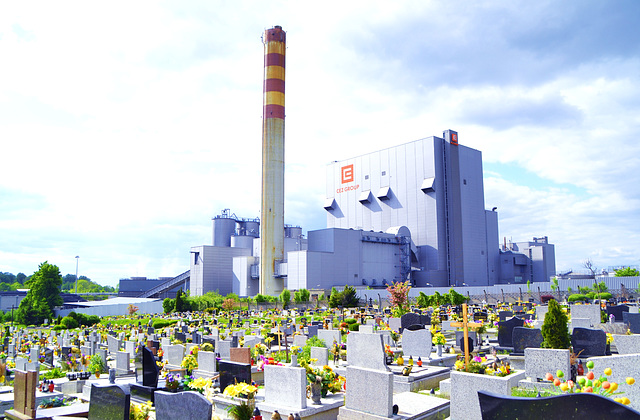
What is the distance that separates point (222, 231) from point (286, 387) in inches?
3032

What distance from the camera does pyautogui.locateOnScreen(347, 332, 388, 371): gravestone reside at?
1052 cm

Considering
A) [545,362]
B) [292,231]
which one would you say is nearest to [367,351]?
[545,362]

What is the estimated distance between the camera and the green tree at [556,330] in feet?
39.8

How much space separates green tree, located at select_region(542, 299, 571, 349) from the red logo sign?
6639 centimetres

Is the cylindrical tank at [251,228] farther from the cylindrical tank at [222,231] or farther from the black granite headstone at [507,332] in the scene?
the black granite headstone at [507,332]

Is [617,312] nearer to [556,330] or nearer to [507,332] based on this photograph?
[507,332]

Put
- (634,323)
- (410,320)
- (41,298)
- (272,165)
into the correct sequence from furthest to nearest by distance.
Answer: (272,165)
(41,298)
(410,320)
(634,323)

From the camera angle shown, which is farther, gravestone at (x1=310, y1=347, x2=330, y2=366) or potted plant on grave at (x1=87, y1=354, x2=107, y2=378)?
potted plant on grave at (x1=87, y1=354, x2=107, y2=378)

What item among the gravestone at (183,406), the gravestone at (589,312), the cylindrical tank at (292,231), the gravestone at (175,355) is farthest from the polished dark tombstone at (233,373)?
the cylindrical tank at (292,231)

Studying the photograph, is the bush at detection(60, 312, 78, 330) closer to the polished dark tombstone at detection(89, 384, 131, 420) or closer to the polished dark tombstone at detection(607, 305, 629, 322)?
the polished dark tombstone at detection(89, 384, 131, 420)

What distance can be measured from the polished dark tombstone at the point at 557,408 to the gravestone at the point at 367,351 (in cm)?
493

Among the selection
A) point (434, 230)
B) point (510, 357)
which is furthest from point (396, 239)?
point (510, 357)

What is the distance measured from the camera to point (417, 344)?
14.8 meters

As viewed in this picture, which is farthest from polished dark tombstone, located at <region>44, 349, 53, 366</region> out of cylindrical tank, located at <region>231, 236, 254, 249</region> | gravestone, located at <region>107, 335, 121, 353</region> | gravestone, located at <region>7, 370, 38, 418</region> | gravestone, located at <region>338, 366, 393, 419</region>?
cylindrical tank, located at <region>231, 236, 254, 249</region>
